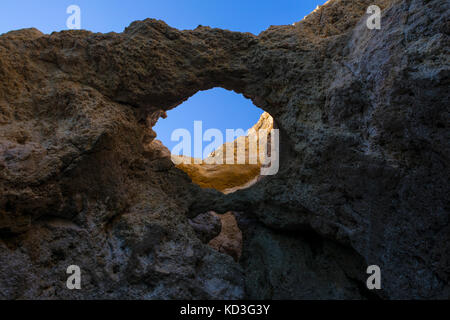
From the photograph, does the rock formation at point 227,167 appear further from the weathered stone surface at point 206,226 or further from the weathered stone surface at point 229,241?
the weathered stone surface at point 206,226

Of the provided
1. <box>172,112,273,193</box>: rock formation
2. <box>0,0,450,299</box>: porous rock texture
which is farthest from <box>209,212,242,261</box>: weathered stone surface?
<box>0,0,450,299</box>: porous rock texture

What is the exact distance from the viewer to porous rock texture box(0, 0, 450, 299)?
2875 millimetres

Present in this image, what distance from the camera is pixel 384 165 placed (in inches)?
119

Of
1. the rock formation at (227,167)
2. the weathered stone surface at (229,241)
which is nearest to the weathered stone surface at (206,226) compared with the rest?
the weathered stone surface at (229,241)

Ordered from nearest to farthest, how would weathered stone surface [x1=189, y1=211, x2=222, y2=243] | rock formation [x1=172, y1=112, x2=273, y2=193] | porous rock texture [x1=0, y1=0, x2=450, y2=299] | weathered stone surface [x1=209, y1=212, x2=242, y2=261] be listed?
porous rock texture [x1=0, y1=0, x2=450, y2=299] < weathered stone surface [x1=189, y1=211, x2=222, y2=243] < weathered stone surface [x1=209, y1=212, x2=242, y2=261] < rock formation [x1=172, y1=112, x2=273, y2=193]

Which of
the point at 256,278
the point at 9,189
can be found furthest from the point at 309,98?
the point at 9,189

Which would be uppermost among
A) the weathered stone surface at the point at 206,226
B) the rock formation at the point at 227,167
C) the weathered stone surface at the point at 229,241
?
the rock formation at the point at 227,167

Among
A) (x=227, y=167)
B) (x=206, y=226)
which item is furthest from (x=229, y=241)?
(x=227, y=167)

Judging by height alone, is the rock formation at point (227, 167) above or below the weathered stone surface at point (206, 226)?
above

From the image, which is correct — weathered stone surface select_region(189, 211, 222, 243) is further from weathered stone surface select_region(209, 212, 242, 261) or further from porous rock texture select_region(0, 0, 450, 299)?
porous rock texture select_region(0, 0, 450, 299)

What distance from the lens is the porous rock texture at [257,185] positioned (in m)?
2.88

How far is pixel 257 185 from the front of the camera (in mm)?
4785

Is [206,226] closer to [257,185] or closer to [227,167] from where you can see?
[257,185]
